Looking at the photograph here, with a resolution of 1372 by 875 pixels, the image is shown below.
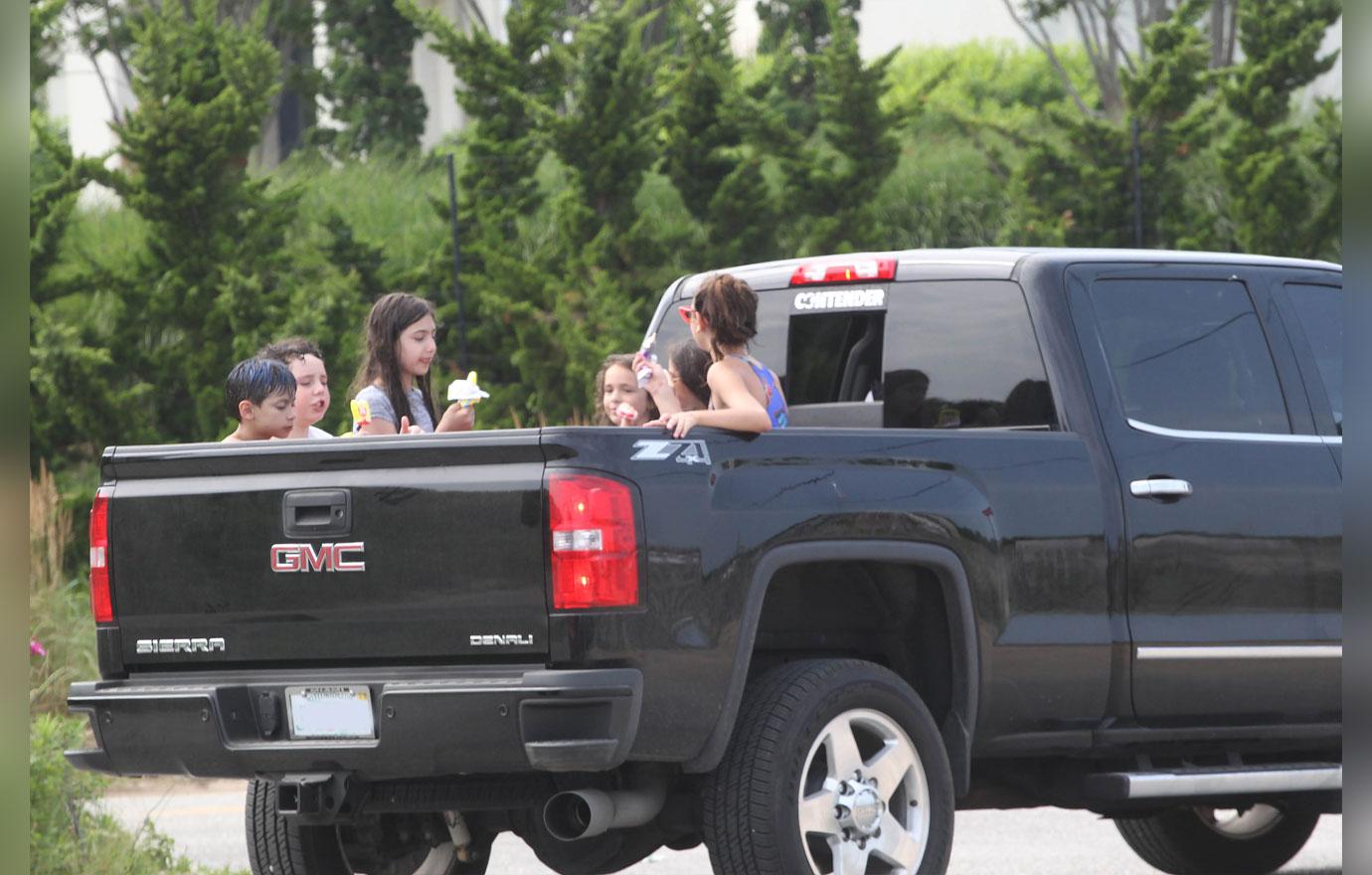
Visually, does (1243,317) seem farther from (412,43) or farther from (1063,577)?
(412,43)

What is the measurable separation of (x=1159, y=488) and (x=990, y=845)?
2862mm

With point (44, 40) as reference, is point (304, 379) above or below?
below

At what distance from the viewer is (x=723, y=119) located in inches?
712

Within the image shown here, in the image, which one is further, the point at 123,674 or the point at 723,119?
the point at 723,119

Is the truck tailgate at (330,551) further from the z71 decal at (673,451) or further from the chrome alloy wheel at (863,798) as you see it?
the chrome alloy wheel at (863,798)

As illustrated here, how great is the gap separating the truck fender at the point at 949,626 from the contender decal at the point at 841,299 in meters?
1.30

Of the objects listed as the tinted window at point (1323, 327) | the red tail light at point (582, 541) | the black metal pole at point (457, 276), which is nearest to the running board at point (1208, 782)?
the tinted window at point (1323, 327)

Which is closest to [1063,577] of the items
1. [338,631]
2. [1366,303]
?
[338,631]

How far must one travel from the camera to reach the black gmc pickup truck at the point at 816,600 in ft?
15.8

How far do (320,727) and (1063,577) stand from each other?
216 centimetres

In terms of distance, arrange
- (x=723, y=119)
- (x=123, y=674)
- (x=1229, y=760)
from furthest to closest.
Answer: (x=723, y=119), (x=1229, y=760), (x=123, y=674)

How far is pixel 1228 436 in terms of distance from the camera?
6.34 meters

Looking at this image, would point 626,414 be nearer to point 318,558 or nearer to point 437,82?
point 318,558

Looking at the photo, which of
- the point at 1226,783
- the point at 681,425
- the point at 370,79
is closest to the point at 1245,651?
the point at 1226,783
